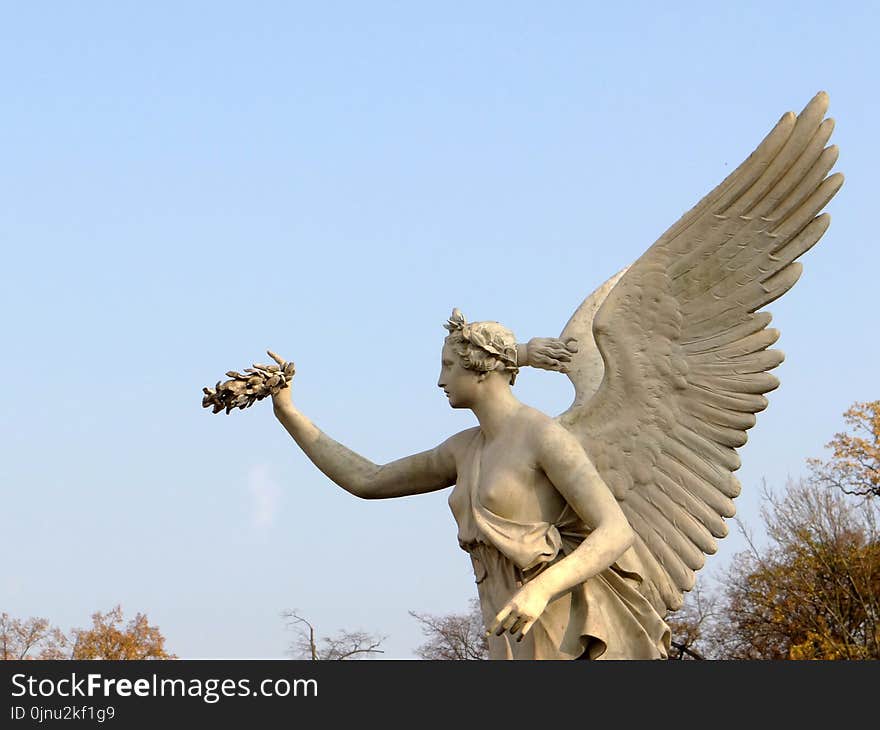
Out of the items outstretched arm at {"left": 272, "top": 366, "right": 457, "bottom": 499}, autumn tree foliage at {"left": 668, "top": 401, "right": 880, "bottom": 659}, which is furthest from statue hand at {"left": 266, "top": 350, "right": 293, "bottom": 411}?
autumn tree foliage at {"left": 668, "top": 401, "right": 880, "bottom": 659}

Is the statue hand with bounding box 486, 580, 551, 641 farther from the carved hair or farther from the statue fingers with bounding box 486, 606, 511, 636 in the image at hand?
the carved hair

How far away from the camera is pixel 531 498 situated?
22.6ft

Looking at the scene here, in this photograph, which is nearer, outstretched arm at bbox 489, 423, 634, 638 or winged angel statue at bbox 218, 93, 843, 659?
outstretched arm at bbox 489, 423, 634, 638

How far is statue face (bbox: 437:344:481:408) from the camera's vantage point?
22.9 ft

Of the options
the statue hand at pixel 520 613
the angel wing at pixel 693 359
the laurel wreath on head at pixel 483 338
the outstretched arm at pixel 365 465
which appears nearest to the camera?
the statue hand at pixel 520 613

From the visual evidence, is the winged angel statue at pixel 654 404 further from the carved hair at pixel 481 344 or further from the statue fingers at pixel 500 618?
the statue fingers at pixel 500 618

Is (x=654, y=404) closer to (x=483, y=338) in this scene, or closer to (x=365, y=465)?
(x=483, y=338)

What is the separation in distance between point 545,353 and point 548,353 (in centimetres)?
2

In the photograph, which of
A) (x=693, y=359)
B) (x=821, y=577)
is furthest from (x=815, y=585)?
(x=693, y=359)

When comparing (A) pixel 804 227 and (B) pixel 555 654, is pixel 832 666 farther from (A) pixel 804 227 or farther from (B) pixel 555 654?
Answer: (A) pixel 804 227

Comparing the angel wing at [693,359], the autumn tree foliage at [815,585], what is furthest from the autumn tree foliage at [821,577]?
the angel wing at [693,359]

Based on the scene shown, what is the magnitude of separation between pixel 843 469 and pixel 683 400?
2320 cm

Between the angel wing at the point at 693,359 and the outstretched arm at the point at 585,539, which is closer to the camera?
the outstretched arm at the point at 585,539

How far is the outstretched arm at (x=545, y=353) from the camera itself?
7.07 m
